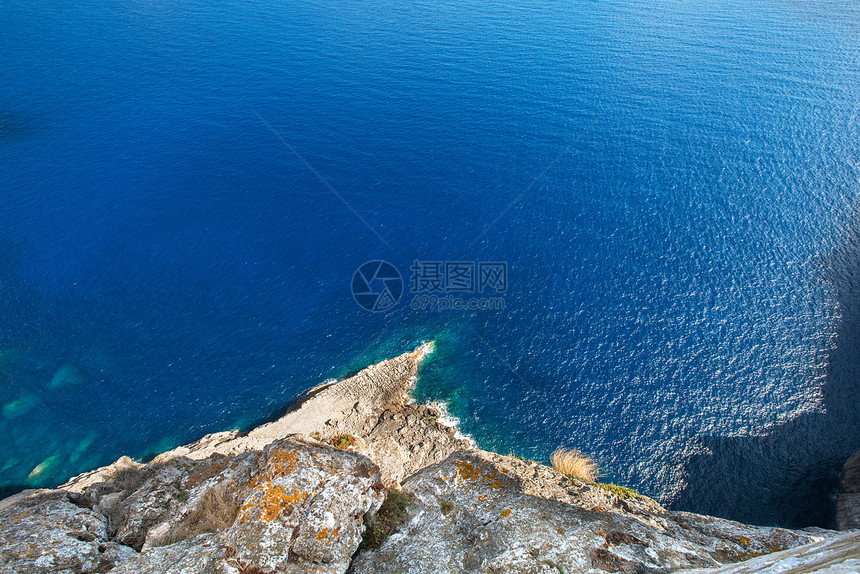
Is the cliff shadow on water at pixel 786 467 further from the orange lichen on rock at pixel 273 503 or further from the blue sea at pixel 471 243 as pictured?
the orange lichen on rock at pixel 273 503

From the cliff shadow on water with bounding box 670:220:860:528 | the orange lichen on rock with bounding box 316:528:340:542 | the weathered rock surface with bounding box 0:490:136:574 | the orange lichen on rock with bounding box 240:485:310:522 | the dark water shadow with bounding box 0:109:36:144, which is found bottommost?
the weathered rock surface with bounding box 0:490:136:574

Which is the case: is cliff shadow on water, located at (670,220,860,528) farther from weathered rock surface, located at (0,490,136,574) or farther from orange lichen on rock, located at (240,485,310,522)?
weathered rock surface, located at (0,490,136,574)

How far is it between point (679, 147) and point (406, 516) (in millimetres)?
50100

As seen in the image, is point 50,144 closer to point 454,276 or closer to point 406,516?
point 454,276

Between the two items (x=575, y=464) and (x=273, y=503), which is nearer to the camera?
(x=273, y=503)

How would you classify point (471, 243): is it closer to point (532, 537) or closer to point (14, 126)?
point (532, 537)

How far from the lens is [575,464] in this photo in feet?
90.4

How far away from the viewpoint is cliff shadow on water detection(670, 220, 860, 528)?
25.9m

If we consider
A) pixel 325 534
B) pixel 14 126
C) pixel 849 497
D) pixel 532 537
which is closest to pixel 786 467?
pixel 849 497

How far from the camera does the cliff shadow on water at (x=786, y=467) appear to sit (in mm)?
25922

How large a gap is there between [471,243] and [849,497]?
98.0 feet

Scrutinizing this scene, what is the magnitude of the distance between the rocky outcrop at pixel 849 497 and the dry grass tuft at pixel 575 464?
1187cm

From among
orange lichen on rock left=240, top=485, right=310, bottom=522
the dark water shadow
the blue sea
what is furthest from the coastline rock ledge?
the dark water shadow

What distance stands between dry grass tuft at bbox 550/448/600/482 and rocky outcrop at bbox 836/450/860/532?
11.9 m
